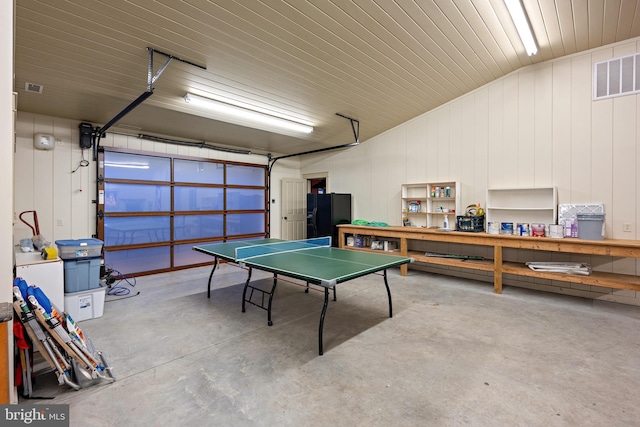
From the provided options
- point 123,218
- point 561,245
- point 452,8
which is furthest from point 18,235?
point 561,245

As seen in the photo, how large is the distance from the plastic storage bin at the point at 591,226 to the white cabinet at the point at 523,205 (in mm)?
391

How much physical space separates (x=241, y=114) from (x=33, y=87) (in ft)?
8.12

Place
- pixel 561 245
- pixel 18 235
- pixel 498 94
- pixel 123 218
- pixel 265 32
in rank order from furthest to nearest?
pixel 123 218 < pixel 498 94 < pixel 18 235 < pixel 561 245 < pixel 265 32

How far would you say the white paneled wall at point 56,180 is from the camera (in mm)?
4297

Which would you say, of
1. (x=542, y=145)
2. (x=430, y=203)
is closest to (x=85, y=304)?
(x=430, y=203)

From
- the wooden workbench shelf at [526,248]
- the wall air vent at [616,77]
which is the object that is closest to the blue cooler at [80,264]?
the wooden workbench shelf at [526,248]

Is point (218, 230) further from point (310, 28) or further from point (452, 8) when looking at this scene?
point (452, 8)

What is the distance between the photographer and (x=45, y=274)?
300 cm

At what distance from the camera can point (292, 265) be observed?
3.05 meters

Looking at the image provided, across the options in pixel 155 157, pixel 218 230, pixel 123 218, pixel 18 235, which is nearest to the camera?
pixel 18 235

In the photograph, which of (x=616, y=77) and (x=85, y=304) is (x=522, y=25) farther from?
(x=85, y=304)

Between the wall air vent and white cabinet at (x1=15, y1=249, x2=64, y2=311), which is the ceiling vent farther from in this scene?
the wall air vent

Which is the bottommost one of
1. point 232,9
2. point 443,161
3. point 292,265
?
point 292,265

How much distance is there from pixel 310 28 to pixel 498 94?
3543 millimetres
